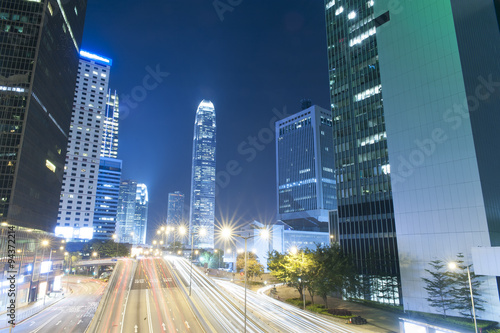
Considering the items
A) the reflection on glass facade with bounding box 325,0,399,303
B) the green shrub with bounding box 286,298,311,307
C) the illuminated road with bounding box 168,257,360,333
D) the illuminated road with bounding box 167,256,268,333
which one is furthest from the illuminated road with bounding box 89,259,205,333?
the reflection on glass facade with bounding box 325,0,399,303

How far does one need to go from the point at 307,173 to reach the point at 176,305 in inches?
5592

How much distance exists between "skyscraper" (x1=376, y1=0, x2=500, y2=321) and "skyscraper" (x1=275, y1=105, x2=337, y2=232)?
109m

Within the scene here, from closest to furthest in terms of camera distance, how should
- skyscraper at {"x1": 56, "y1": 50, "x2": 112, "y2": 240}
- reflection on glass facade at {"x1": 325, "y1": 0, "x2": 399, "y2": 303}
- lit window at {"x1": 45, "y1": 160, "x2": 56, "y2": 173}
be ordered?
reflection on glass facade at {"x1": 325, "y1": 0, "x2": 399, "y2": 303} < lit window at {"x1": 45, "y1": 160, "x2": 56, "y2": 173} < skyscraper at {"x1": 56, "y1": 50, "x2": 112, "y2": 240}

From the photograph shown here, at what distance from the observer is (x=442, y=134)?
56656mm

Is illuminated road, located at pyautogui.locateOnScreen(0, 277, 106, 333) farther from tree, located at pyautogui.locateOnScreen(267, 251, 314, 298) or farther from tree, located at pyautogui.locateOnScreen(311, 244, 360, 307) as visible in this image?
tree, located at pyautogui.locateOnScreen(311, 244, 360, 307)

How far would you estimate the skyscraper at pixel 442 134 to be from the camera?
2044 inches

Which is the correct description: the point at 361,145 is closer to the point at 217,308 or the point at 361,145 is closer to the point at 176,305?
the point at 217,308

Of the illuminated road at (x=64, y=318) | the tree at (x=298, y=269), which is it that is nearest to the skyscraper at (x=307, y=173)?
the tree at (x=298, y=269)

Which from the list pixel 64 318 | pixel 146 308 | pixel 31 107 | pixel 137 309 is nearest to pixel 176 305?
pixel 146 308

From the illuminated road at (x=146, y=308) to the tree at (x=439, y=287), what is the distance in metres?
36.9

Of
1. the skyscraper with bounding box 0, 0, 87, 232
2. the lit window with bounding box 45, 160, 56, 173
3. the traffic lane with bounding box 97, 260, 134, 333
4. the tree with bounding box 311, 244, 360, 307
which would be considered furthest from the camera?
the lit window with bounding box 45, 160, 56, 173

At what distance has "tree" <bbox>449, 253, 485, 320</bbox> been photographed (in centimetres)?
4594

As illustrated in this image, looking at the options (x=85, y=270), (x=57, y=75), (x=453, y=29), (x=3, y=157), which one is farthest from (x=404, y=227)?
Result: (x=85, y=270)

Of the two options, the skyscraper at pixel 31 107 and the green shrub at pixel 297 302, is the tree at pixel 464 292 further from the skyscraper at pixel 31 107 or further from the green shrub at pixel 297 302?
the skyscraper at pixel 31 107
